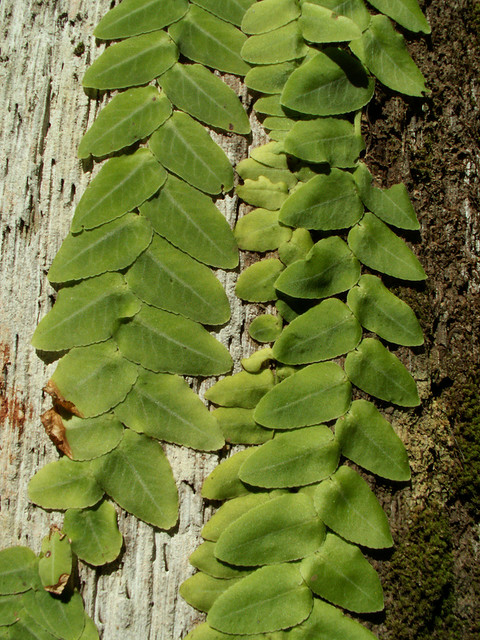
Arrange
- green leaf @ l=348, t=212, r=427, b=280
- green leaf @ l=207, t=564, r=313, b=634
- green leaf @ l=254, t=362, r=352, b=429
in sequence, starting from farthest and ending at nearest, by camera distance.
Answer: green leaf @ l=348, t=212, r=427, b=280 < green leaf @ l=254, t=362, r=352, b=429 < green leaf @ l=207, t=564, r=313, b=634

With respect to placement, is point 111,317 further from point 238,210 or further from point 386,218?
point 386,218

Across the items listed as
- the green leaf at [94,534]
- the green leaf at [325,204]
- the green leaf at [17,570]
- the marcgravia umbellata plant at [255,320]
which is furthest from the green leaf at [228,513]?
the green leaf at [325,204]

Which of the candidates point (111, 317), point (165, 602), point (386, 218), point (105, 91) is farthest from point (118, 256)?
point (165, 602)

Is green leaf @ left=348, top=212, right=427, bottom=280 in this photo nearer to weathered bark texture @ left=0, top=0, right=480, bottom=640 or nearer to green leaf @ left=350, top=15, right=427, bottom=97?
weathered bark texture @ left=0, top=0, right=480, bottom=640

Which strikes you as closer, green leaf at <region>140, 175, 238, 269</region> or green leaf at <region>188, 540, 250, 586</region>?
green leaf at <region>188, 540, 250, 586</region>

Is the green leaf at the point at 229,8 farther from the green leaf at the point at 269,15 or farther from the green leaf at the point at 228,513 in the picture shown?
the green leaf at the point at 228,513

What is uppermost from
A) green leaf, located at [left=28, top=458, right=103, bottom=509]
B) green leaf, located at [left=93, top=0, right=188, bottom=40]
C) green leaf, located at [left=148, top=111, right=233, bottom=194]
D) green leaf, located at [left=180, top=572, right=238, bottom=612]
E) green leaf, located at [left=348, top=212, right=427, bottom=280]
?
green leaf, located at [left=93, top=0, right=188, bottom=40]

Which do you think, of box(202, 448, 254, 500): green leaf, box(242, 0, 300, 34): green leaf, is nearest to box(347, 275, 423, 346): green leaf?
box(202, 448, 254, 500): green leaf
